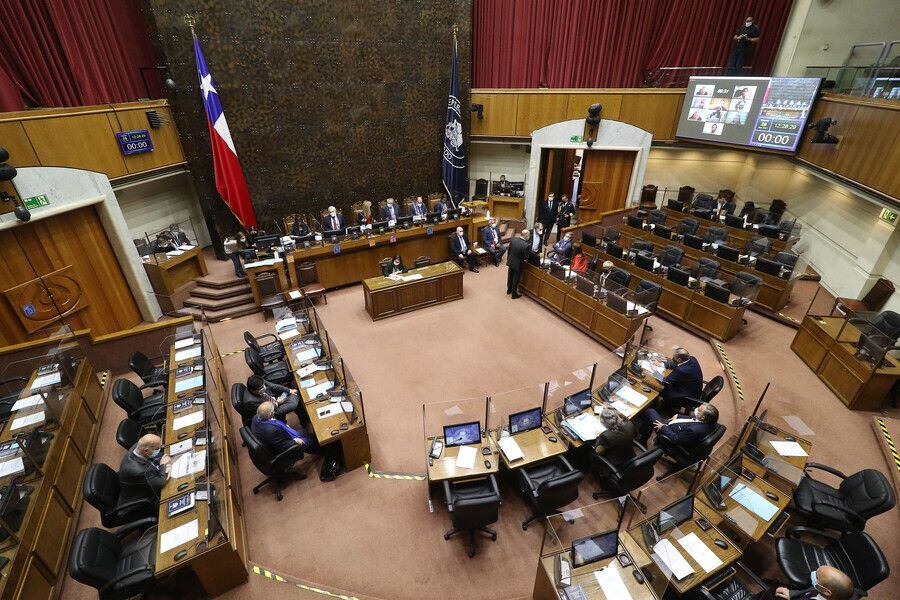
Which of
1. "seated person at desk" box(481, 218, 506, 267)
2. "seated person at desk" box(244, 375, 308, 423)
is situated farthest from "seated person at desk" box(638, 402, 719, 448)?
"seated person at desk" box(481, 218, 506, 267)

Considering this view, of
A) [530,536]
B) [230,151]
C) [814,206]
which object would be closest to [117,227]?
[230,151]

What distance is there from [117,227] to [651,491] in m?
10.7

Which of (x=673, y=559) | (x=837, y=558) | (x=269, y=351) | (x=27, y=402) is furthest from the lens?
(x=269, y=351)

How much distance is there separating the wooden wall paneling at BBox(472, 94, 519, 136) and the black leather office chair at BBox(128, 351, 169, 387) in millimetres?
12240

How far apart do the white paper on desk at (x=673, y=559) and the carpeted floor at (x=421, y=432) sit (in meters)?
1.33

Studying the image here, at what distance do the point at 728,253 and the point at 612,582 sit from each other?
8747 mm

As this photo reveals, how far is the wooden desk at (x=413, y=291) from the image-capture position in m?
9.30

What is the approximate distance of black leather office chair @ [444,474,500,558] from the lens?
4.26 meters

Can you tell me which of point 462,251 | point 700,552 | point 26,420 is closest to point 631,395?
point 700,552

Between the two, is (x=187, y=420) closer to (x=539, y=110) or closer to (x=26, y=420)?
(x=26, y=420)

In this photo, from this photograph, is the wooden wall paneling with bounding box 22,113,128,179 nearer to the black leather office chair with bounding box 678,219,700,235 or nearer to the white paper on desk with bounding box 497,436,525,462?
the white paper on desk with bounding box 497,436,525,462

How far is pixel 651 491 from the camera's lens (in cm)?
444

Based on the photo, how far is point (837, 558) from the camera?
13.2ft

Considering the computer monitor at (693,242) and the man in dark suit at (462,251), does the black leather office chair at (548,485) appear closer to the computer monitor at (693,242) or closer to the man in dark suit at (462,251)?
the man in dark suit at (462,251)
